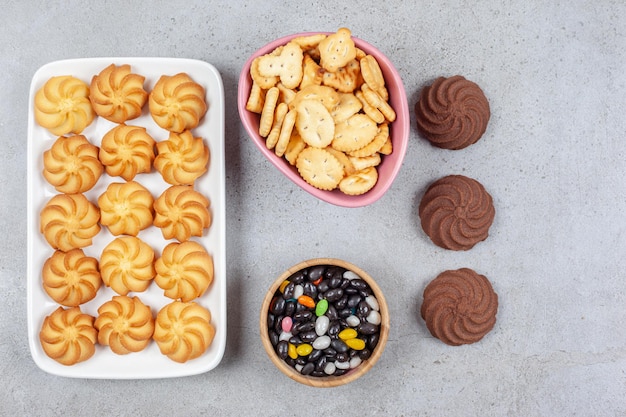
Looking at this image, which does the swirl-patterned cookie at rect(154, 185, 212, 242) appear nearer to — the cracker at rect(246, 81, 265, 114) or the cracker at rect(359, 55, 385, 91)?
the cracker at rect(246, 81, 265, 114)

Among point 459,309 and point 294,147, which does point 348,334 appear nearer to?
point 459,309

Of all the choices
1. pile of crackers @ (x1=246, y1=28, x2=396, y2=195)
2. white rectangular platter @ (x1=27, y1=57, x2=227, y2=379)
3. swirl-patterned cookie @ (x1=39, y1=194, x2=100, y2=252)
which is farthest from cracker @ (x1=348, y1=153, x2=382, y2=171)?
swirl-patterned cookie @ (x1=39, y1=194, x2=100, y2=252)

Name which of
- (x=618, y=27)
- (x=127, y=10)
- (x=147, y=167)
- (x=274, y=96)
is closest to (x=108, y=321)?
(x=147, y=167)

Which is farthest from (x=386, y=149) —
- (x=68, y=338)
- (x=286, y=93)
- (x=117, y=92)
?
(x=68, y=338)

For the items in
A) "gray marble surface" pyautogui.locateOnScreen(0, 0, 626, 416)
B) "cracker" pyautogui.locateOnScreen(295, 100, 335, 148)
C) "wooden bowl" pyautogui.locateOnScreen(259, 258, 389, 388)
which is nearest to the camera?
"cracker" pyautogui.locateOnScreen(295, 100, 335, 148)

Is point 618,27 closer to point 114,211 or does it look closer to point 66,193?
point 114,211
